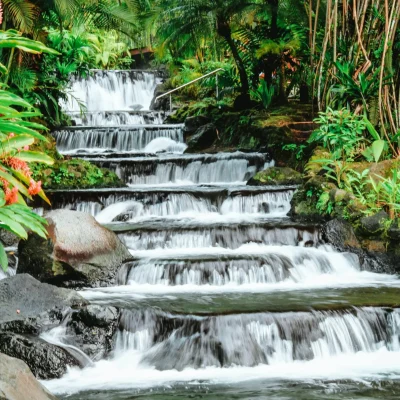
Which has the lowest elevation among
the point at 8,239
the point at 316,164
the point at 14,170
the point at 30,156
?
the point at 8,239

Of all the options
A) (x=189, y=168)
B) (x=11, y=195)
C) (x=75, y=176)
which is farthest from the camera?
(x=189, y=168)

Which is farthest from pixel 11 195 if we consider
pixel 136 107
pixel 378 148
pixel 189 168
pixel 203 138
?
pixel 136 107

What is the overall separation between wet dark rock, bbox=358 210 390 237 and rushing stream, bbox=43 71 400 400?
1.35 feet

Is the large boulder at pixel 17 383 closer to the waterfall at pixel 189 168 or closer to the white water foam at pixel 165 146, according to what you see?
the waterfall at pixel 189 168

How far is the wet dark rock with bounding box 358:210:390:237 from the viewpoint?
8.23 metres

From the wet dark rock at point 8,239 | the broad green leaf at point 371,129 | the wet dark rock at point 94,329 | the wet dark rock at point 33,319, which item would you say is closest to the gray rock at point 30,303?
the wet dark rock at point 33,319

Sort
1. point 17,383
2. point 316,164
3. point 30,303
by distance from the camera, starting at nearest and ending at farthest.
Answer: point 17,383 < point 30,303 < point 316,164

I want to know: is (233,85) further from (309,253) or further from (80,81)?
(309,253)

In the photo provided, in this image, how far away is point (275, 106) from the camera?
14.2 metres

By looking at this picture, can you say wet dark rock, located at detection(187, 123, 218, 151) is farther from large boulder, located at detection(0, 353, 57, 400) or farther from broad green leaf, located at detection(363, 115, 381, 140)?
large boulder, located at detection(0, 353, 57, 400)

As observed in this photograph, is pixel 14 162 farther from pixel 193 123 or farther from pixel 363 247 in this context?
pixel 193 123

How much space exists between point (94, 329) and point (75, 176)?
19.7 ft

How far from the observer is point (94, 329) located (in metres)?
→ 5.74

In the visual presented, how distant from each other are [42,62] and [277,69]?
4.95 metres
